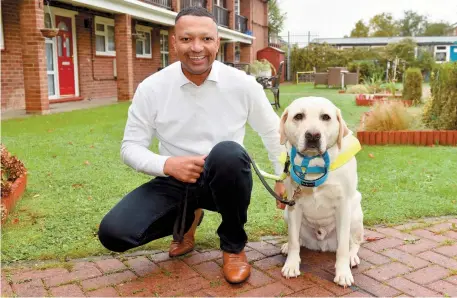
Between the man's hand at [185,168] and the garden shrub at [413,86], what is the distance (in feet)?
39.4

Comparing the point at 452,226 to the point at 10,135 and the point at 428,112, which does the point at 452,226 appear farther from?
the point at 10,135

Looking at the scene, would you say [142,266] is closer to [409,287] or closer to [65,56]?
[409,287]

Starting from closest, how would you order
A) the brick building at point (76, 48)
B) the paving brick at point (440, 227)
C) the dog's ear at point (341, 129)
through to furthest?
the dog's ear at point (341, 129) < the paving brick at point (440, 227) < the brick building at point (76, 48)

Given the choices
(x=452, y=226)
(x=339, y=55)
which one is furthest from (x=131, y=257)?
(x=339, y=55)

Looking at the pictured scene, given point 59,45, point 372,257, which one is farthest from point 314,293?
point 59,45

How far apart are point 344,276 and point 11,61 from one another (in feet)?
36.3

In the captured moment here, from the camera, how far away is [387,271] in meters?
2.88

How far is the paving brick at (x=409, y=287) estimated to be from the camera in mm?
2588

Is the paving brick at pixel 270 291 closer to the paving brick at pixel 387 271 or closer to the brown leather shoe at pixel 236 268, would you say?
the brown leather shoe at pixel 236 268

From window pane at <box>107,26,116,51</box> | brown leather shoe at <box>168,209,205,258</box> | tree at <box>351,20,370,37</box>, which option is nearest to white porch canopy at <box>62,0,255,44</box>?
window pane at <box>107,26,116,51</box>

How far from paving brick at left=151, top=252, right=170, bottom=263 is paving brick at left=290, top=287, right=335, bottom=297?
92 cm

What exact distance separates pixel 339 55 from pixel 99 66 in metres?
22.2

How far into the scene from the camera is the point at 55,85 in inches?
538

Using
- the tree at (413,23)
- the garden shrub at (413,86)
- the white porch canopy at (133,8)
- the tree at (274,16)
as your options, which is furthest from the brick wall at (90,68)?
the tree at (413,23)
